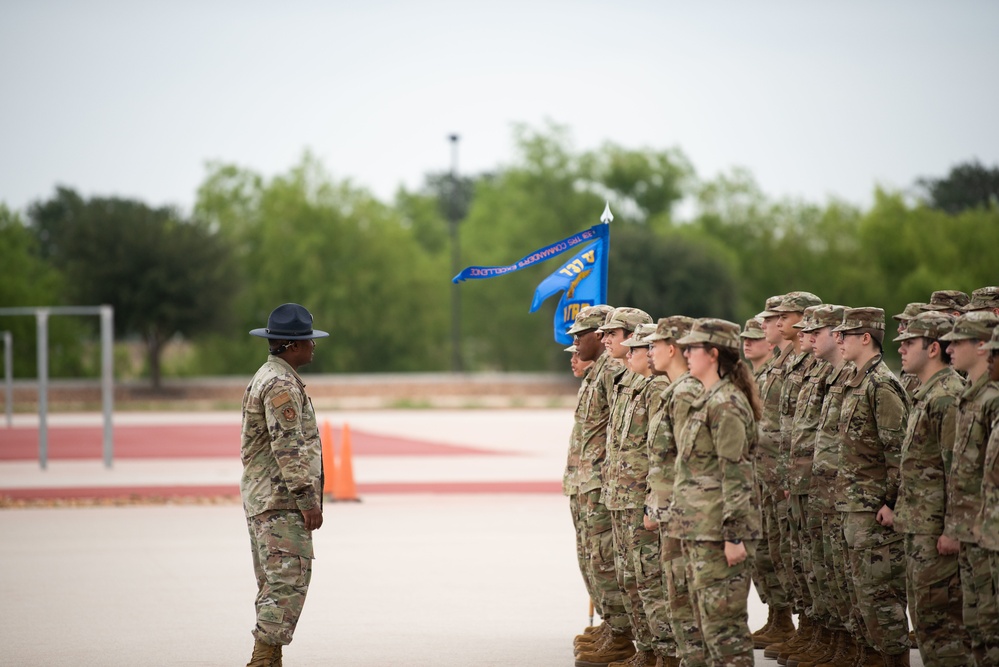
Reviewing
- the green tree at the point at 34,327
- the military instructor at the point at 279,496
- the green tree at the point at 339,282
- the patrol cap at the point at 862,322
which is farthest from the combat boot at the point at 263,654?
the green tree at the point at 339,282

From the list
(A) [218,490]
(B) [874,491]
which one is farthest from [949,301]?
(A) [218,490]

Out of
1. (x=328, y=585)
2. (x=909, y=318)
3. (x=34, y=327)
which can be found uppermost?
(x=34, y=327)

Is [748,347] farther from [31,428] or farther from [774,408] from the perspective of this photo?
[31,428]

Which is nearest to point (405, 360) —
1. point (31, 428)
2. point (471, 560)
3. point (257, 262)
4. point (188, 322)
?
point (257, 262)

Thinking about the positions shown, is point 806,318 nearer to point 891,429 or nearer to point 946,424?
point 891,429

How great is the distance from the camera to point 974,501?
251 inches

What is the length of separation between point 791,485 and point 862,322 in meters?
1.22

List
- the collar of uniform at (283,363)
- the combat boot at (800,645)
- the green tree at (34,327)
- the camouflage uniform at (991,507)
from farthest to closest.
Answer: the green tree at (34,327) → the combat boot at (800,645) → the collar of uniform at (283,363) → the camouflage uniform at (991,507)

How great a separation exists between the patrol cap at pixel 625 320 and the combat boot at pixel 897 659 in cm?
243

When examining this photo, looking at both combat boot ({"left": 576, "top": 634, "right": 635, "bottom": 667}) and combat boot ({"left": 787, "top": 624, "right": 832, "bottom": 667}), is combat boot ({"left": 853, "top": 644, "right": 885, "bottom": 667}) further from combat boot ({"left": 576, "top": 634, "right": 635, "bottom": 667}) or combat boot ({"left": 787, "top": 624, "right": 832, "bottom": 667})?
combat boot ({"left": 576, "top": 634, "right": 635, "bottom": 667})

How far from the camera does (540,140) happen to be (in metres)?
74.1

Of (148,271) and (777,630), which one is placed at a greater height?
(148,271)

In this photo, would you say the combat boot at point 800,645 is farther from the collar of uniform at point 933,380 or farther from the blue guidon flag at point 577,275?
the blue guidon flag at point 577,275

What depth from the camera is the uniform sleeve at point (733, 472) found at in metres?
6.25
